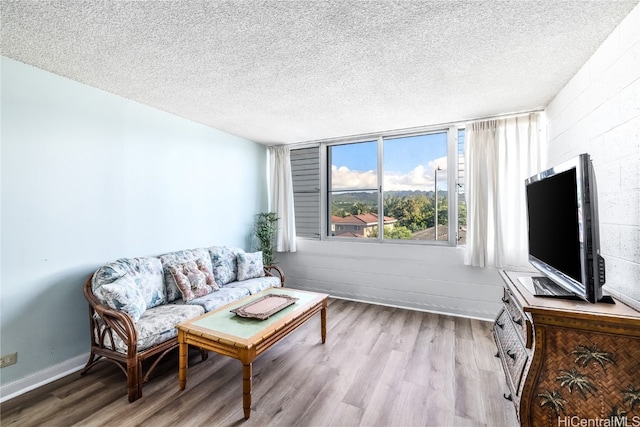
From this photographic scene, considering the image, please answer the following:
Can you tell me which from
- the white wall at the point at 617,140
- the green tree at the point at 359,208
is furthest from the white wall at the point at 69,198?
the white wall at the point at 617,140

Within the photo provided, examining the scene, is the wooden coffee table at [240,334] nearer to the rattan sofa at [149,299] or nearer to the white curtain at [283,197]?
the rattan sofa at [149,299]

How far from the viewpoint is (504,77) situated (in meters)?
2.37

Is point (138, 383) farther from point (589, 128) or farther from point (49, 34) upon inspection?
point (589, 128)

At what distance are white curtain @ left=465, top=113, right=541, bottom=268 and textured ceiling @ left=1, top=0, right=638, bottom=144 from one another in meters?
0.32

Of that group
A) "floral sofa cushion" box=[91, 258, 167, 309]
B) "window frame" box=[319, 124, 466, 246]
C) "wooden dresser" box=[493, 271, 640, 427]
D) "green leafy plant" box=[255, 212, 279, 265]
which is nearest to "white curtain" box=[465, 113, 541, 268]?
"window frame" box=[319, 124, 466, 246]

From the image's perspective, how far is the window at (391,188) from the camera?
12.1 ft

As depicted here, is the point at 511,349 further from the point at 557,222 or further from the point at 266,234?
the point at 266,234

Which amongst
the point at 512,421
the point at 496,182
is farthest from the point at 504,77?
the point at 512,421

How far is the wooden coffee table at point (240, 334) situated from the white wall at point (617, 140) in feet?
7.23

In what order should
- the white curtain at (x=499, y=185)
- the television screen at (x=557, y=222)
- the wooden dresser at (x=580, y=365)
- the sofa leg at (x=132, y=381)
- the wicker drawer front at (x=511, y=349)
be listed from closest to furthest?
the wooden dresser at (x=580, y=365) → the television screen at (x=557, y=222) → the wicker drawer front at (x=511, y=349) → the sofa leg at (x=132, y=381) → the white curtain at (x=499, y=185)

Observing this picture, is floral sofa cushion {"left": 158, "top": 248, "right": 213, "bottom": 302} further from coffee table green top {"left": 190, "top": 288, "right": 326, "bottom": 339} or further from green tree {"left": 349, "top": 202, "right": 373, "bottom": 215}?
green tree {"left": 349, "top": 202, "right": 373, "bottom": 215}

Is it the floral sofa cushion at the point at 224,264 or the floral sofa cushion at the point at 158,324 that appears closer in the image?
the floral sofa cushion at the point at 158,324

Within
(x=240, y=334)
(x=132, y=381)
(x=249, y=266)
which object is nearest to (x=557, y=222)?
(x=240, y=334)

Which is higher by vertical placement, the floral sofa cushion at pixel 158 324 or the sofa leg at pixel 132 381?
the floral sofa cushion at pixel 158 324
